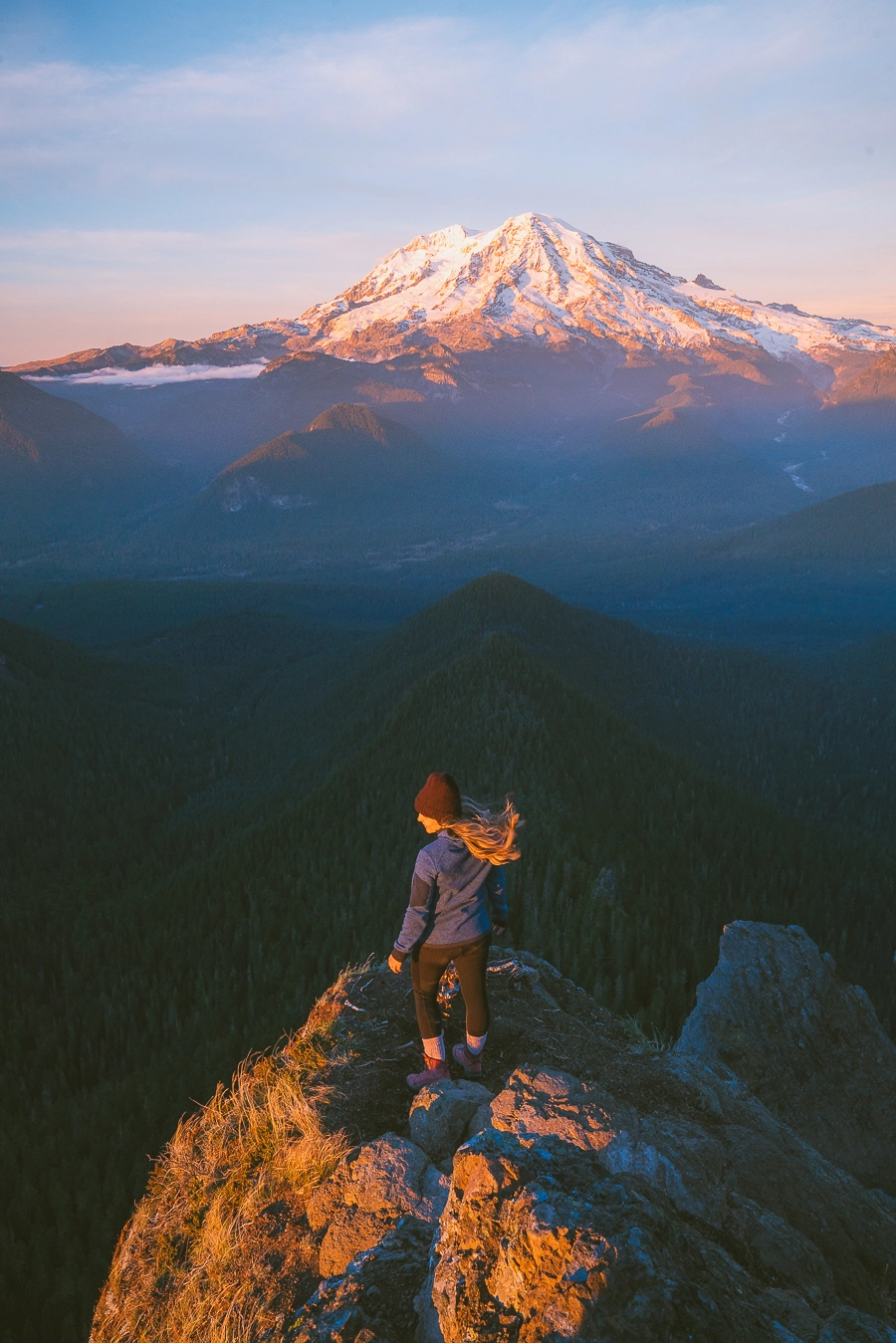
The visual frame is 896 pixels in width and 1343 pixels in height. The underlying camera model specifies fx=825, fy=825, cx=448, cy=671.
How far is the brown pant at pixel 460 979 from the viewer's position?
888cm

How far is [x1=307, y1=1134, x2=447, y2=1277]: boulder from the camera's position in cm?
634

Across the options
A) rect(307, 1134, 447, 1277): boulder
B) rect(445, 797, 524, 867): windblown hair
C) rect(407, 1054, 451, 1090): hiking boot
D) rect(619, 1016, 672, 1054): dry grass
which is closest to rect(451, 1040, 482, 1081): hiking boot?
rect(407, 1054, 451, 1090): hiking boot

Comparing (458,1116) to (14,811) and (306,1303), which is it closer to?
(306,1303)

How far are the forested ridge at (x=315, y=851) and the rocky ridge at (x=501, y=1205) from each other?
9.34 metres

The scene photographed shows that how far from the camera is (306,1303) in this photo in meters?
5.83

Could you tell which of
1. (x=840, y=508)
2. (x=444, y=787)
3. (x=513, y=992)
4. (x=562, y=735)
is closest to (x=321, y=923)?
(x=562, y=735)

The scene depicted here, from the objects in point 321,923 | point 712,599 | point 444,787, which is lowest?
point 712,599

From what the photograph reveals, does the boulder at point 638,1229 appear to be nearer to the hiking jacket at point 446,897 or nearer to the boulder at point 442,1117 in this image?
the boulder at point 442,1117

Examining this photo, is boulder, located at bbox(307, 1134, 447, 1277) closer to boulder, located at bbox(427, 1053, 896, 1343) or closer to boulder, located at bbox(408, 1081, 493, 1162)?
boulder, located at bbox(408, 1081, 493, 1162)

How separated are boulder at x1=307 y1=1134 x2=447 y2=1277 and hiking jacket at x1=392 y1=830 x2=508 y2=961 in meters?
2.09

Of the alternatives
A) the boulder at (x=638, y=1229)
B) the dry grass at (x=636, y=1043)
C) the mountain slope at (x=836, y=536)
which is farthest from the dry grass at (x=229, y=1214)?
the mountain slope at (x=836, y=536)

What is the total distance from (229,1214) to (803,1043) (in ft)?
39.1

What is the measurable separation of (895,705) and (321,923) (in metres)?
65.4

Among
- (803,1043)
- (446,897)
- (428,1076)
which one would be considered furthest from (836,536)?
(428,1076)
